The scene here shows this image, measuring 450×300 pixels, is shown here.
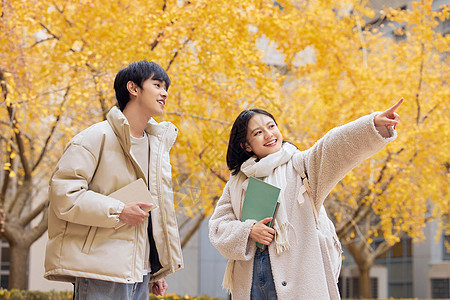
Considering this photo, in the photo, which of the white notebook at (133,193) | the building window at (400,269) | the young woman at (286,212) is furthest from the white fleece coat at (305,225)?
the building window at (400,269)

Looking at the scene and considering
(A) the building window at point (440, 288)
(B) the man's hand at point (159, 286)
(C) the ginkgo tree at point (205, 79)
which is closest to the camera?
(B) the man's hand at point (159, 286)

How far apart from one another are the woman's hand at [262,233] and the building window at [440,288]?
14.7 meters

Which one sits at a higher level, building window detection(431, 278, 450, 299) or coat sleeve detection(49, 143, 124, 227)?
coat sleeve detection(49, 143, 124, 227)

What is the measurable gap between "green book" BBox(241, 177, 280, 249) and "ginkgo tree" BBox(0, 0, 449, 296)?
326cm

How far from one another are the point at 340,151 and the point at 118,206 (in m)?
0.98

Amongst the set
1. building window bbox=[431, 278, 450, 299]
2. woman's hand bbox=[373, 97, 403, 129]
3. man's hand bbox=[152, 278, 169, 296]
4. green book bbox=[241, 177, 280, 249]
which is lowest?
building window bbox=[431, 278, 450, 299]

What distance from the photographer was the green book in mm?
2559

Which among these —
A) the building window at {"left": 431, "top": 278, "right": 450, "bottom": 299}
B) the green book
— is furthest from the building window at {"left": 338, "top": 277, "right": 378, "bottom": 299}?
the green book

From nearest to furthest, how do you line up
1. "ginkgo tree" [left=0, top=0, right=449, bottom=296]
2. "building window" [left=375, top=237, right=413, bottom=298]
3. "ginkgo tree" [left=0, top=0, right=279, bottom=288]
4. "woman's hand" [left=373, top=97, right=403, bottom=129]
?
"woman's hand" [left=373, top=97, right=403, bottom=129], "ginkgo tree" [left=0, top=0, right=279, bottom=288], "ginkgo tree" [left=0, top=0, right=449, bottom=296], "building window" [left=375, top=237, right=413, bottom=298]

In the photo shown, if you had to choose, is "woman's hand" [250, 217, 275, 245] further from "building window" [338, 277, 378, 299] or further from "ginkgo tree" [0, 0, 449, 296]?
"building window" [338, 277, 378, 299]

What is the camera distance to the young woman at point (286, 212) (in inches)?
93.7

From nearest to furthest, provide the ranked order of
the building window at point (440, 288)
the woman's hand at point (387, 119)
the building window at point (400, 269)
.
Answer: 1. the woman's hand at point (387, 119)
2. the building window at point (440, 288)
3. the building window at point (400, 269)

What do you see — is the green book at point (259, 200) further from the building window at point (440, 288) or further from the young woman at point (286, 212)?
the building window at point (440, 288)

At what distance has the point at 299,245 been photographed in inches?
101
